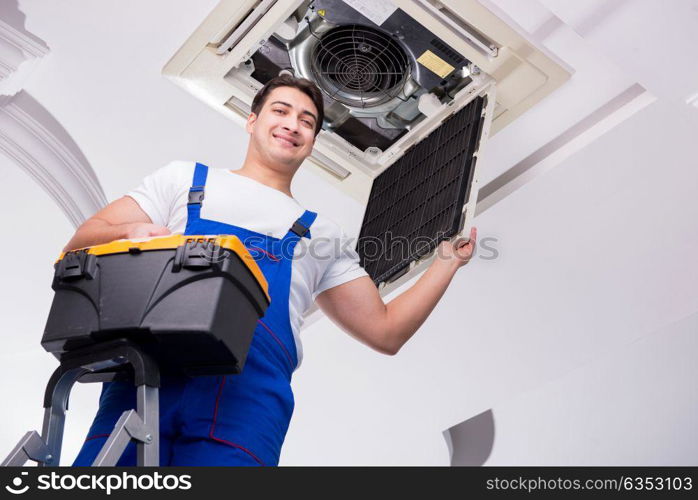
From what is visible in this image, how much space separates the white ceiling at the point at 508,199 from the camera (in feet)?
8.25

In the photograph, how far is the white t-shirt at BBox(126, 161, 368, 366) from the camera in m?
1.67

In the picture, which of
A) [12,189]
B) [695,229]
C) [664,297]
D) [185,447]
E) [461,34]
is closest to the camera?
[185,447]

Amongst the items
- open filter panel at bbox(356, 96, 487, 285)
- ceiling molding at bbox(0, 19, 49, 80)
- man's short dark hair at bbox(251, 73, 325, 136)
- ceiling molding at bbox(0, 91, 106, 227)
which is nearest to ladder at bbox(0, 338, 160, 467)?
man's short dark hair at bbox(251, 73, 325, 136)

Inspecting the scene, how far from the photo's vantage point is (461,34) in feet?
8.11

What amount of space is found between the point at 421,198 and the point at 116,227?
1189mm

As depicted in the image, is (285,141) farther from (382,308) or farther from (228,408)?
(228,408)

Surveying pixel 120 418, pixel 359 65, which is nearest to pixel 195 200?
pixel 120 418

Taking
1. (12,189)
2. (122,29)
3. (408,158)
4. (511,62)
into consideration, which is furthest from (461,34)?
(12,189)

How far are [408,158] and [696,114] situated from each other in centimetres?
88

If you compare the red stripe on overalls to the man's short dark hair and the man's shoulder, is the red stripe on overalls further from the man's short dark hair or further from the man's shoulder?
the man's short dark hair

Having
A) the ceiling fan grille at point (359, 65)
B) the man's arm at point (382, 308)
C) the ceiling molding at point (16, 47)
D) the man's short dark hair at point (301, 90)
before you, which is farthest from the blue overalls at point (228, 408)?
the ceiling molding at point (16, 47)

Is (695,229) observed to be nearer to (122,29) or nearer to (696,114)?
(696,114)

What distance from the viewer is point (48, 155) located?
3.23 meters

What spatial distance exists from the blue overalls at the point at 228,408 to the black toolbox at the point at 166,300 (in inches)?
3.1
